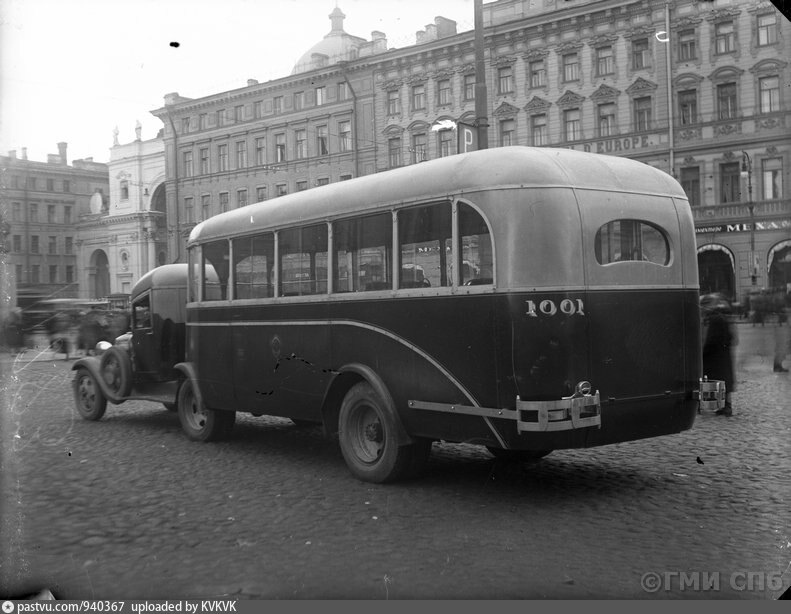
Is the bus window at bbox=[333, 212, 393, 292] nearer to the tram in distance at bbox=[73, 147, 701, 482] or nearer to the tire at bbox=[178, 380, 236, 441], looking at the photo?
the tram in distance at bbox=[73, 147, 701, 482]

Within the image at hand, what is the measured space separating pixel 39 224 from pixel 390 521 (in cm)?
311

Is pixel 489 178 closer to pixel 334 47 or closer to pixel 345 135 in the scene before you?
pixel 334 47

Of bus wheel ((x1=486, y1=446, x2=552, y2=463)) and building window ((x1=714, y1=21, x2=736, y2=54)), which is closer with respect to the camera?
bus wheel ((x1=486, y1=446, x2=552, y2=463))

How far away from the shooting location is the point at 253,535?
5.60 metres

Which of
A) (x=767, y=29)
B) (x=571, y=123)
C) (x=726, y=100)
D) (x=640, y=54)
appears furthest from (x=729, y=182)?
(x=571, y=123)

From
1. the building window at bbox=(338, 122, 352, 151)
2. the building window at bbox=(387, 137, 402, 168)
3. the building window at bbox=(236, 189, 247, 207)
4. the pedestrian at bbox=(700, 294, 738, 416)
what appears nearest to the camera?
the pedestrian at bbox=(700, 294, 738, 416)

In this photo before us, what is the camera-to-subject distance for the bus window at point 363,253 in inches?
284

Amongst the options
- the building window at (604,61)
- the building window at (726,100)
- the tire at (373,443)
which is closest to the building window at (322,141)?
the building window at (604,61)

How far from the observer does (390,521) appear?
591 centimetres

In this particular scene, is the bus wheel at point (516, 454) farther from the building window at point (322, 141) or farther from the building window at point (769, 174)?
the building window at point (322, 141)

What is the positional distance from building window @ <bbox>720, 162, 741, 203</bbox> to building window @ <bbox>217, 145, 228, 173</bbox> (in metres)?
17.6

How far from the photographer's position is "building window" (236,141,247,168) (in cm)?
2430

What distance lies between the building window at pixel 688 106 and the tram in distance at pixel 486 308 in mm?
25812

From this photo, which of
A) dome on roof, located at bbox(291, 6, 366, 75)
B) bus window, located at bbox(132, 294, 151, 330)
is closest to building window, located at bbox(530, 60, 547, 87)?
dome on roof, located at bbox(291, 6, 366, 75)
